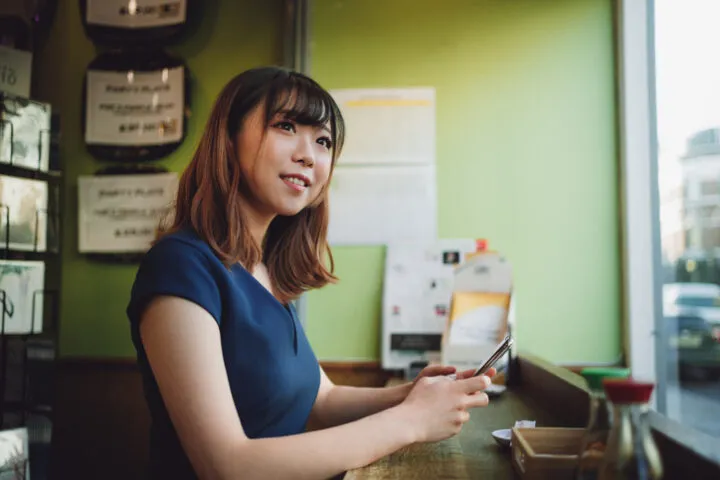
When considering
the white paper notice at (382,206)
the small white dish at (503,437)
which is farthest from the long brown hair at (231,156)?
the white paper notice at (382,206)

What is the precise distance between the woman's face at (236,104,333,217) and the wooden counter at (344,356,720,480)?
54 centimetres

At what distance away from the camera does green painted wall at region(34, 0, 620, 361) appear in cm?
200

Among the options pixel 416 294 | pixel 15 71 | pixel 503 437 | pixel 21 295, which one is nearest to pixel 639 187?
pixel 416 294

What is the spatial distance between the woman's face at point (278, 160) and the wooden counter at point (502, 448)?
0.54m

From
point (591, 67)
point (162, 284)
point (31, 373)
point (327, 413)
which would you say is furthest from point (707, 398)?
point (31, 373)

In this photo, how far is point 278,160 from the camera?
1.14 metres

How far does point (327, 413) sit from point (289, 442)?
1.60 feet

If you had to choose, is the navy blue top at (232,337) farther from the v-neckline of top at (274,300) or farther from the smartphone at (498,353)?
the smartphone at (498,353)

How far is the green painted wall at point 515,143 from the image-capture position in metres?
2.00

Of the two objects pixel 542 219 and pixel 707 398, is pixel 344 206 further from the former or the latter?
pixel 707 398

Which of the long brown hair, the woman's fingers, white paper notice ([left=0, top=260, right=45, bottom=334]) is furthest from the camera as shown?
A: white paper notice ([left=0, top=260, right=45, bottom=334])

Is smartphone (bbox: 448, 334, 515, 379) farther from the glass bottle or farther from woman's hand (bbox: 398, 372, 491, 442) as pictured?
the glass bottle

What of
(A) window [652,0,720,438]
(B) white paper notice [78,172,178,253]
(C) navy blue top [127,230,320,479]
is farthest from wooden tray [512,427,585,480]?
(B) white paper notice [78,172,178,253]

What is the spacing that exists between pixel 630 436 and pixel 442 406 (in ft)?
1.36
